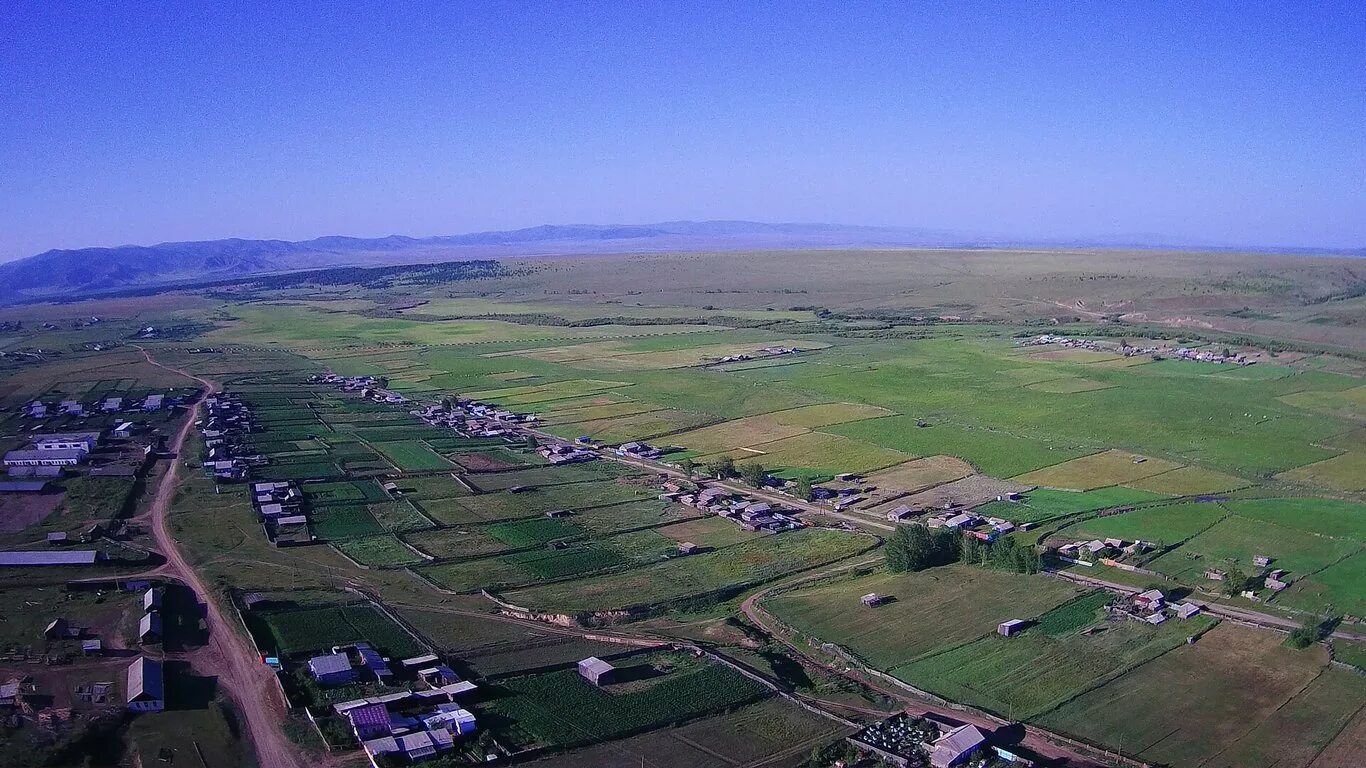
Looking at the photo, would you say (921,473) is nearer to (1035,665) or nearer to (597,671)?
(1035,665)

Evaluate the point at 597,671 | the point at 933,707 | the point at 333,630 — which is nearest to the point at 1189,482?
the point at 933,707

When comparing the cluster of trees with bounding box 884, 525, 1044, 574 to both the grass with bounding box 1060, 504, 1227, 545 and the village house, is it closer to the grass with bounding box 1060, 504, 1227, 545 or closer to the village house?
the grass with bounding box 1060, 504, 1227, 545

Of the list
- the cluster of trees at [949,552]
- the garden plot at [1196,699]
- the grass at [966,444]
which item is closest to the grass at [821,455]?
the grass at [966,444]

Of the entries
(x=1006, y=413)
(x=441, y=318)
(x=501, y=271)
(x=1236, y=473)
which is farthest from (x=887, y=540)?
(x=501, y=271)

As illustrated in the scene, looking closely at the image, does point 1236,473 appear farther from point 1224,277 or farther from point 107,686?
point 1224,277

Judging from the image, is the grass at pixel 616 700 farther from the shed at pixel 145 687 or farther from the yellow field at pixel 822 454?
the yellow field at pixel 822 454
